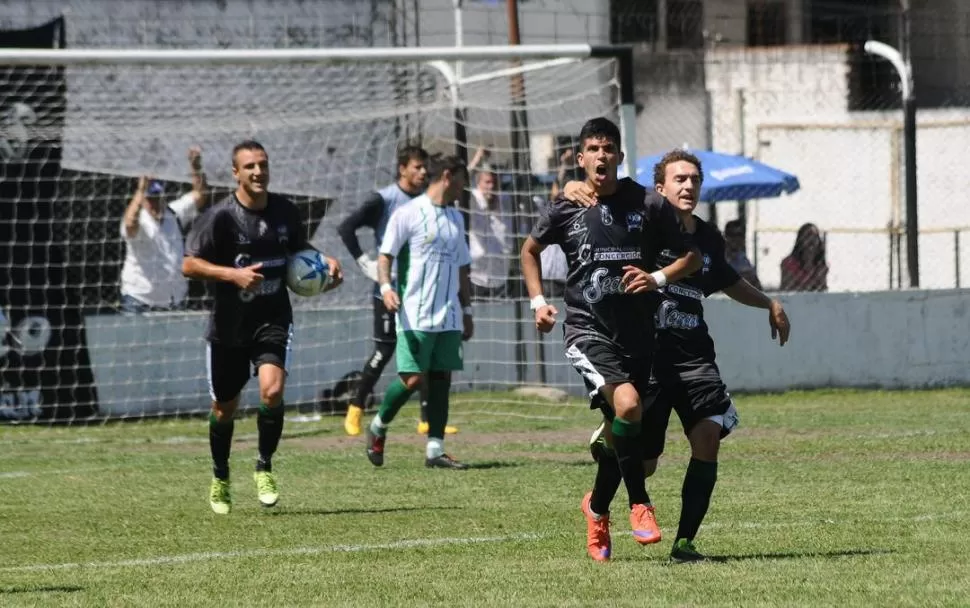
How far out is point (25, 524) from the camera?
9.82 m

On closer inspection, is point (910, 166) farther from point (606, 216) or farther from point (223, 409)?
point (606, 216)

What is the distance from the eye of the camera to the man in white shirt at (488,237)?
17.3 m

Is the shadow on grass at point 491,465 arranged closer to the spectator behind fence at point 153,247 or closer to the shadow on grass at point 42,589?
the shadow on grass at point 42,589

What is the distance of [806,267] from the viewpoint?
19609mm

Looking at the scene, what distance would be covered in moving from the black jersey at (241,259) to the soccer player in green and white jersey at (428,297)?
2.38 metres

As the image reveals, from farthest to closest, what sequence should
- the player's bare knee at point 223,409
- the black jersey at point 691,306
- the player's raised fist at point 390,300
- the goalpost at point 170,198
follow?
the goalpost at point 170,198 < the player's raised fist at point 390,300 < the player's bare knee at point 223,409 < the black jersey at point 691,306

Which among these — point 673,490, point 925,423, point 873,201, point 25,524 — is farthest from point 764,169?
point 25,524

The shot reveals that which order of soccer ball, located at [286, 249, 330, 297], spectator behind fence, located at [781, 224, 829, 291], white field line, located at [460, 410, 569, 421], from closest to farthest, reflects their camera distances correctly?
soccer ball, located at [286, 249, 330, 297], white field line, located at [460, 410, 569, 421], spectator behind fence, located at [781, 224, 829, 291]

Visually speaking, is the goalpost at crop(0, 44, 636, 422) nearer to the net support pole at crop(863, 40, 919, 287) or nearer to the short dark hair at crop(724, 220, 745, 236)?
the short dark hair at crop(724, 220, 745, 236)

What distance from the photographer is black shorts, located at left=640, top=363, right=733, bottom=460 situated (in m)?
7.99

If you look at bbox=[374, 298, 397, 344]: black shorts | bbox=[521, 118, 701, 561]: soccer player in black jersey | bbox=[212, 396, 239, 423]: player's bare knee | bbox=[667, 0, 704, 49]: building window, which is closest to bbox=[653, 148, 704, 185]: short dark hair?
bbox=[521, 118, 701, 561]: soccer player in black jersey

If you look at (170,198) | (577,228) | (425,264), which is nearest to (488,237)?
(170,198)

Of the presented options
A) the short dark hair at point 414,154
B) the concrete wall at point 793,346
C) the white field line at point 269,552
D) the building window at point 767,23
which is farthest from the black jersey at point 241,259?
the building window at point 767,23

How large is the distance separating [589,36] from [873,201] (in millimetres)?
4619
